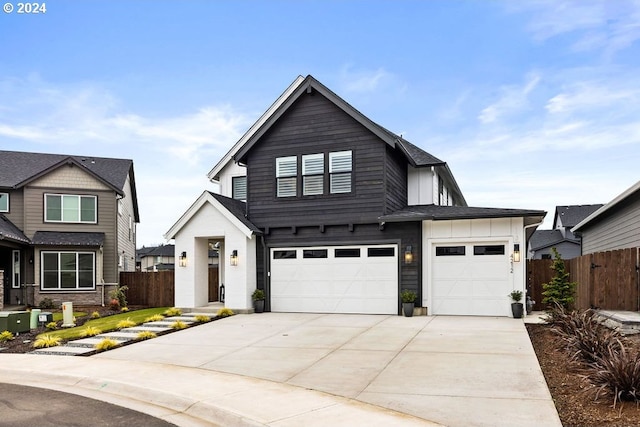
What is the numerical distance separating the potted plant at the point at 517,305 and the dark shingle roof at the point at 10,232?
18079 mm

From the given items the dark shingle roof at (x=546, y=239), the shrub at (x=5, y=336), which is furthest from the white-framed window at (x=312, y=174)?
the dark shingle roof at (x=546, y=239)

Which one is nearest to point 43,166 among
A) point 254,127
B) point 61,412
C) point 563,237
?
point 254,127

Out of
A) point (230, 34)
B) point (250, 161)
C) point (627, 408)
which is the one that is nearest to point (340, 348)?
point (627, 408)

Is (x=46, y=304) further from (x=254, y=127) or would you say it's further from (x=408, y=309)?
(x=408, y=309)

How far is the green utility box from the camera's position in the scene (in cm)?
1406

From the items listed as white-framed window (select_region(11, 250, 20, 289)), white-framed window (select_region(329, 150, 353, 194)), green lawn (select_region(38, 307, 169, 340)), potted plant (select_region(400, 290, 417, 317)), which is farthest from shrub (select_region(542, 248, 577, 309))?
white-framed window (select_region(11, 250, 20, 289))

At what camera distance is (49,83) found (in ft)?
68.2

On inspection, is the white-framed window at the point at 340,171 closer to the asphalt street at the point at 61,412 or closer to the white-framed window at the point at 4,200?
the asphalt street at the point at 61,412

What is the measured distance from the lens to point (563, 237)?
147 feet

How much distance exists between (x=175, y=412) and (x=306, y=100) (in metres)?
13.2

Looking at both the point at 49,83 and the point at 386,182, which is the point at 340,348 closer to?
the point at 386,182

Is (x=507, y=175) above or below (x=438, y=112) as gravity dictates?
below

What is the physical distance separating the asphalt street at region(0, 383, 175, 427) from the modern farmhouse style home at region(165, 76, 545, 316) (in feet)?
33.6

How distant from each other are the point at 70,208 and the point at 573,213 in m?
40.0
